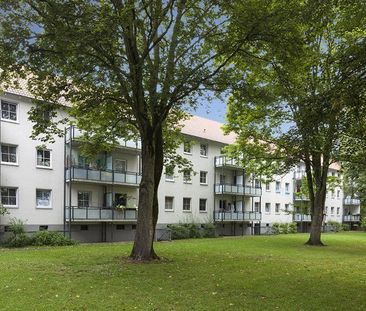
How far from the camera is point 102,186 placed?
3438 centimetres

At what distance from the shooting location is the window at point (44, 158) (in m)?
30.6

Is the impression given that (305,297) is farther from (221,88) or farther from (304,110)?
(221,88)

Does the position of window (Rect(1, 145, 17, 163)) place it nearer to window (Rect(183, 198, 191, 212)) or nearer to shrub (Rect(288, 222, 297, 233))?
window (Rect(183, 198, 191, 212))

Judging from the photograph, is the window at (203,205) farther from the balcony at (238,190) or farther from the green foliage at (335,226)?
the green foliage at (335,226)

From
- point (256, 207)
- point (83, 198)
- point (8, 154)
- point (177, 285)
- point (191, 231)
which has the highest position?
point (8, 154)

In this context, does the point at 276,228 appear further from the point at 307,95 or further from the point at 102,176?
the point at 307,95

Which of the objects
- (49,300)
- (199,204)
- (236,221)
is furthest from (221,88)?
(236,221)

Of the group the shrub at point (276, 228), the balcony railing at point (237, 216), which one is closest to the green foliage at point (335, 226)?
the shrub at point (276, 228)

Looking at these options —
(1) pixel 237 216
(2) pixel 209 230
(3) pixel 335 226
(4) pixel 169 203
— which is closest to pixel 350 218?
(3) pixel 335 226

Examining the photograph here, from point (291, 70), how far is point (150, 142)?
606cm

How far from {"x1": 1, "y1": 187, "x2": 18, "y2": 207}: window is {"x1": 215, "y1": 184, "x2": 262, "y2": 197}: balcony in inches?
832

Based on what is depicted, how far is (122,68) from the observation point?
15.9 meters

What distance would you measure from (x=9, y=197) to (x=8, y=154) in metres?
2.77

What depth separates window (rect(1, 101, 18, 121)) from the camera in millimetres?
28562
